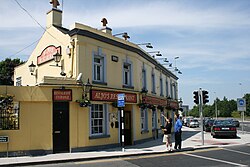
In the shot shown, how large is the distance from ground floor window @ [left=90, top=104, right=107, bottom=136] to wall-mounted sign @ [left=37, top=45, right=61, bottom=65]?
413cm

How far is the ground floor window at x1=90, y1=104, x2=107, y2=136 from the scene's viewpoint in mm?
16641

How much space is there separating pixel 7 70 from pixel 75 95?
74.1 ft

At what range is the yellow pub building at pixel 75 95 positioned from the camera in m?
14.2

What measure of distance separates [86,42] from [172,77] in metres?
19.6

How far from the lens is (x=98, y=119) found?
1706 centimetres

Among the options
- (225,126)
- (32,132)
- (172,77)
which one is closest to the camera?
(32,132)

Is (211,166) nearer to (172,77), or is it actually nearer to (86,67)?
(86,67)

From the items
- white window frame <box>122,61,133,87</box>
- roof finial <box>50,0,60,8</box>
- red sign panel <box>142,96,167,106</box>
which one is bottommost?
red sign panel <box>142,96,167,106</box>

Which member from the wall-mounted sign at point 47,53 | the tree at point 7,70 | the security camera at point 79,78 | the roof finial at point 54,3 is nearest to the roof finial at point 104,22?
the roof finial at point 54,3

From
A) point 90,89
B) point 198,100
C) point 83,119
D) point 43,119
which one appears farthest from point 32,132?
point 198,100

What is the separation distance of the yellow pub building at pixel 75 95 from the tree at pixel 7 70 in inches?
479

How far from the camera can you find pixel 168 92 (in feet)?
104

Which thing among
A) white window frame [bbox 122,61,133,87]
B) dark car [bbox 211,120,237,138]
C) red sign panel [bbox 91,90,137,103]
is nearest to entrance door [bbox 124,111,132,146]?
red sign panel [bbox 91,90,137,103]

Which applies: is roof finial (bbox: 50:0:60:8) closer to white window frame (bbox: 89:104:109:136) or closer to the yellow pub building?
the yellow pub building
